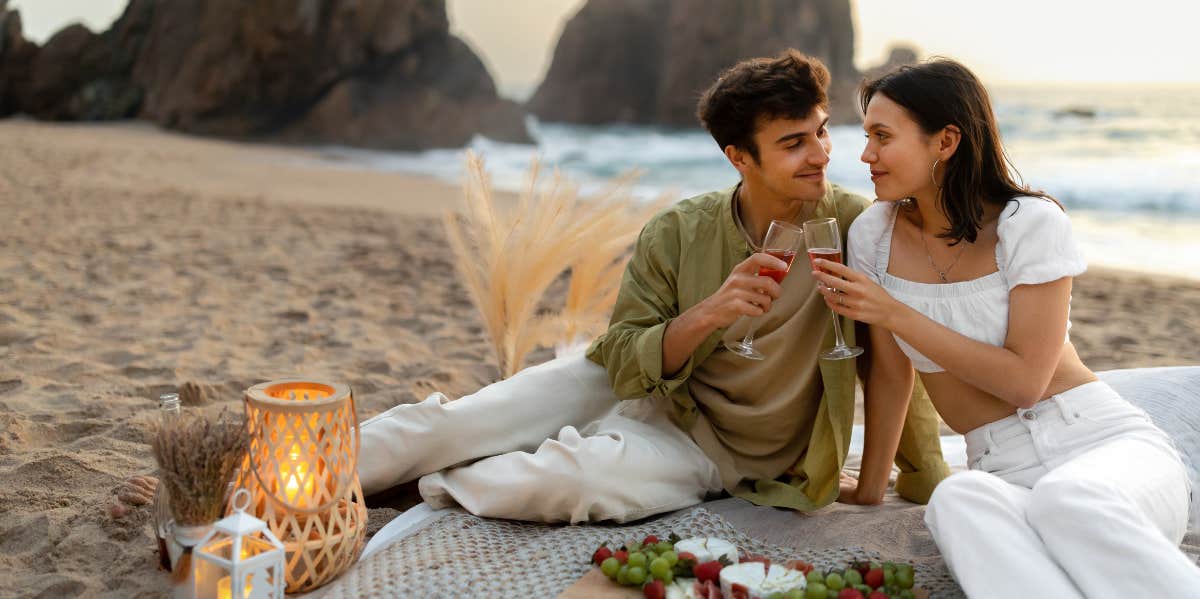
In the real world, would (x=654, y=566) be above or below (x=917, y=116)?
below

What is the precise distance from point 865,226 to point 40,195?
29.9 feet

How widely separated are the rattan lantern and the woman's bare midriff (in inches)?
66.0

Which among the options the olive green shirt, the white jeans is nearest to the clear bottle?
the olive green shirt

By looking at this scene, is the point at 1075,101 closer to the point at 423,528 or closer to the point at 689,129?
the point at 689,129

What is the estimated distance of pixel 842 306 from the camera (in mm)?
2639

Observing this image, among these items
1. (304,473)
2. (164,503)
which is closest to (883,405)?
(304,473)

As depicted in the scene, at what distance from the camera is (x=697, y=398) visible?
128 inches

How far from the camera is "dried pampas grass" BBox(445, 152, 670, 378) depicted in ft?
12.8

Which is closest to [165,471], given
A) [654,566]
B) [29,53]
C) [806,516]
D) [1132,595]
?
[654,566]

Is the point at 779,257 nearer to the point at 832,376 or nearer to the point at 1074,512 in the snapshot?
the point at 832,376

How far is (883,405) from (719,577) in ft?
2.98

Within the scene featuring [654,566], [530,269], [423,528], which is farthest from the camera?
[530,269]

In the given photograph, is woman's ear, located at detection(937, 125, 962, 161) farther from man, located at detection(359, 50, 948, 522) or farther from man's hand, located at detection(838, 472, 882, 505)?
man's hand, located at detection(838, 472, 882, 505)

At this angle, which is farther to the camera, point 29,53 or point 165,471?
point 29,53
